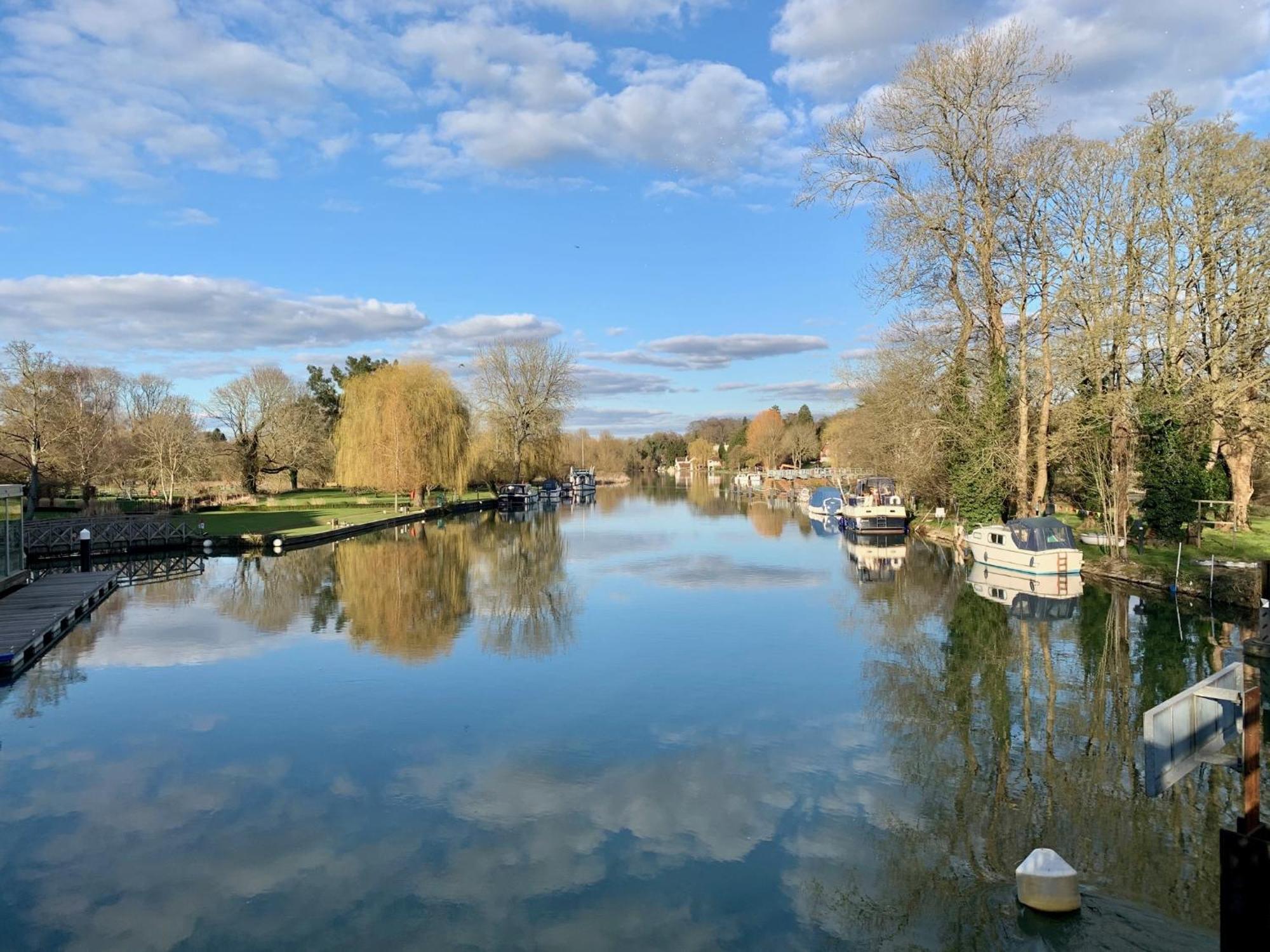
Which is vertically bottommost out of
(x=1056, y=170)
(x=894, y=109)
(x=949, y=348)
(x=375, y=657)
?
(x=375, y=657)

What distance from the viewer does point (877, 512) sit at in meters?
35.5

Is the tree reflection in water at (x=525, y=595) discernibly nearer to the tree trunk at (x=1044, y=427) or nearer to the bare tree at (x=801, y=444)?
the tree trunk at (x=1044, y=427)

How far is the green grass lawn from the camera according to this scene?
35.7m

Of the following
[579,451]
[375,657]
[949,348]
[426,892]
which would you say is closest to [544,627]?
[375,657]

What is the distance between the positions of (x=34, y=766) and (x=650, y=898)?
7.53 meters

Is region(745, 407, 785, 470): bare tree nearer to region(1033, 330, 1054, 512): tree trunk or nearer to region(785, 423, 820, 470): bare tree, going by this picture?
region(785, 423, 820, 470): bare tree

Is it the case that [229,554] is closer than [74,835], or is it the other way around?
[74,835]

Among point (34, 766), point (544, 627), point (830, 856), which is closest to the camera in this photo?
point (830, 856)

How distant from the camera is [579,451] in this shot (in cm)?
11538

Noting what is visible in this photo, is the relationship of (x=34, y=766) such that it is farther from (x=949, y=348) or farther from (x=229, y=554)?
(x=949, y=348)

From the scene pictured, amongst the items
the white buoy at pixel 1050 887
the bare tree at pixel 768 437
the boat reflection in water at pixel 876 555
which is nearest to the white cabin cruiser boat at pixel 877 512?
the boat reflection in water at pixel 876 555

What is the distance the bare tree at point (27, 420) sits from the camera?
3516 centimetres

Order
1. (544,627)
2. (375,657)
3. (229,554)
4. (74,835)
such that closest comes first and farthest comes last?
(74,835) < (375,657) < (544,627) < (229,554)

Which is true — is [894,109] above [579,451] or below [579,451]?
above
